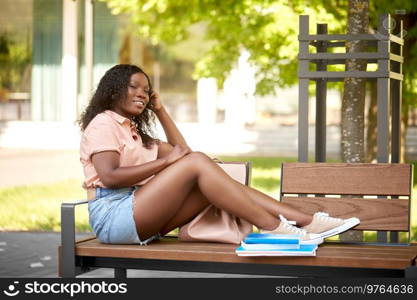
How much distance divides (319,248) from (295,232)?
15 cm

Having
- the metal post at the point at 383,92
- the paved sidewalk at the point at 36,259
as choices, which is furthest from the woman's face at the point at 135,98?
the paved sidewalk at the point at 36,259

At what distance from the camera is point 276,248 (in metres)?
4.82

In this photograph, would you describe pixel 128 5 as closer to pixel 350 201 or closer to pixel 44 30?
pixel 350 201

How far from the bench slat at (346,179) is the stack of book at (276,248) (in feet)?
2.81

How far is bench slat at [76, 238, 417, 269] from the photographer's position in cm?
469

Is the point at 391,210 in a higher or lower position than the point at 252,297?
higher

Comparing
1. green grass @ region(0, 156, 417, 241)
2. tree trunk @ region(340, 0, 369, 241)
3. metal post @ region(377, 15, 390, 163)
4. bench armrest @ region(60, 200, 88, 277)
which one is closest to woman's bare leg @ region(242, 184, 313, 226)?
bench armrest @ region(60, 200, 88, 277)

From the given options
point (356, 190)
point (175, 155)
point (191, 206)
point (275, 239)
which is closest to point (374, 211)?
point (356, 190)

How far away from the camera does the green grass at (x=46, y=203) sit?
35.3ft

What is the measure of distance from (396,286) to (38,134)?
2467 centimetres

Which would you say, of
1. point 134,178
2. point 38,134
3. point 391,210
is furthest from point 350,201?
point 38,134

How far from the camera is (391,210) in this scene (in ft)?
18.0

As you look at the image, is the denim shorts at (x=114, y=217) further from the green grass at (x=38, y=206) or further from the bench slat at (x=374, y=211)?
the green grass at (x=38, y=206)

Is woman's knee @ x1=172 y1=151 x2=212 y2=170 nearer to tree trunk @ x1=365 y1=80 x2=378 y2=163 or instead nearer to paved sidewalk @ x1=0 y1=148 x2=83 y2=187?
paved sidewalk @ x1=0 y1=148 x2=83 y2=187
